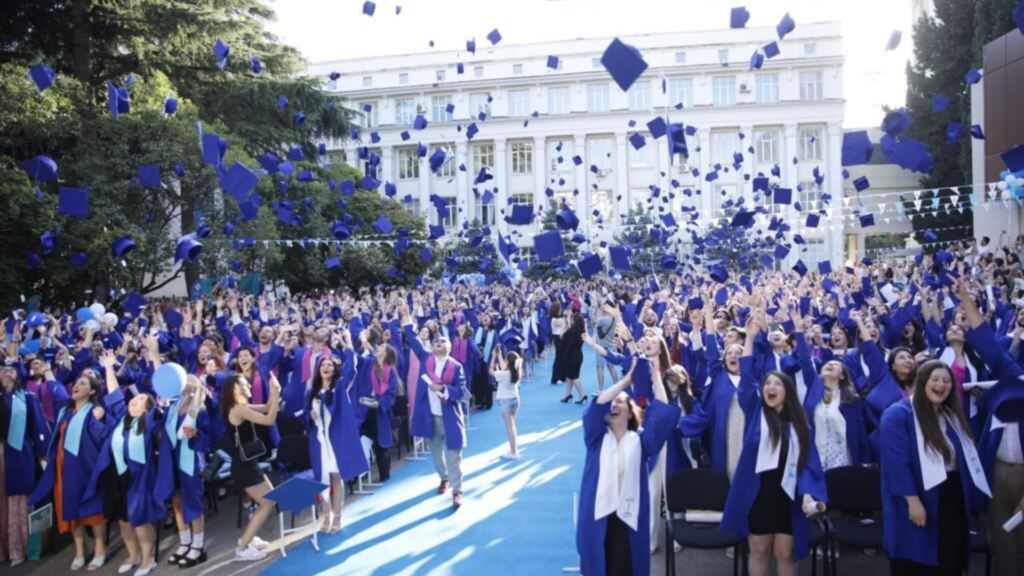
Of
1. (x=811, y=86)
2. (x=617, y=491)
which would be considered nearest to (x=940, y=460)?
(x=617, y=491)

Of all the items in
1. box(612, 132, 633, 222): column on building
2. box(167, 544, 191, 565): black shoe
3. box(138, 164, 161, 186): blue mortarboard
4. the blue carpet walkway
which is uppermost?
box(612, 132, 633, 222): column on building

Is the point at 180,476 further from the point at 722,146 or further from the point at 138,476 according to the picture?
the point at 722,146

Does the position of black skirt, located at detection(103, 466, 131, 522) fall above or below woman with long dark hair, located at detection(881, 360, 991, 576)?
below

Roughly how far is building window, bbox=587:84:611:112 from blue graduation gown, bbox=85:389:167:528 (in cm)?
4928

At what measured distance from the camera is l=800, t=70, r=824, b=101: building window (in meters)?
51.2

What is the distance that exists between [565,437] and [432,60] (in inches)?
1869

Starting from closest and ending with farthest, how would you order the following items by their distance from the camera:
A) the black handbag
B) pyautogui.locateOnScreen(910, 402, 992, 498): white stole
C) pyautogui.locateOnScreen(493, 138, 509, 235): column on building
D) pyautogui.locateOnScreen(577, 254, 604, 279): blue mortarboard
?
pyautogui.locateOnScreen(910, 402, 992, 498): white stole
the black handbag
pyautogui.locateOnScreen(577, 254, 604, 279): blue mortarboard
pyautogui.locateOnScreen(493, 138, 509, 235): column on building

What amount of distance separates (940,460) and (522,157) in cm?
5176

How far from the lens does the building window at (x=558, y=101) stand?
5341cm

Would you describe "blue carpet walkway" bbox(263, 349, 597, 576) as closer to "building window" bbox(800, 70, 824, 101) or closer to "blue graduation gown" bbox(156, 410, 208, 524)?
"blue graduation gown" bbox(156, 410, 208, 524)

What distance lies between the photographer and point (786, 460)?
15.2ft

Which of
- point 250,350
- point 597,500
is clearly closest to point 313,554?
point 250,350

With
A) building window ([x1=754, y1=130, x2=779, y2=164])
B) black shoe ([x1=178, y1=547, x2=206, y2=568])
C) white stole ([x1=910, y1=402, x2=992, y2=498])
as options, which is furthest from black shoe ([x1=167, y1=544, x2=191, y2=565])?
building window ([x1=754, y1=130, x2=779, y2=164])

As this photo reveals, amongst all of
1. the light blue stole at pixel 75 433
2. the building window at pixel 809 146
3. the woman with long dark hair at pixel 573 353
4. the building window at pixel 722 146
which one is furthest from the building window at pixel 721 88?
the light blue stole at pixel 75 433
